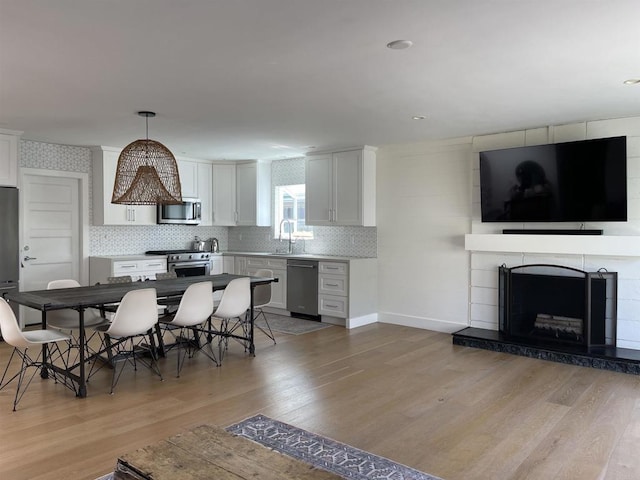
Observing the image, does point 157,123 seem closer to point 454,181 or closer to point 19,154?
point 19,154

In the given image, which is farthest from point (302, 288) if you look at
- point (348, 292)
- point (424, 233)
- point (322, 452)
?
point (322, 452)

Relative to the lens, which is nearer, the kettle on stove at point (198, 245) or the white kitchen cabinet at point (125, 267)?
the white kitchen cabinet at point (125, 267)

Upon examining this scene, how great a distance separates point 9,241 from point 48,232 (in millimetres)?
888

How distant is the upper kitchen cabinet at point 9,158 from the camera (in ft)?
18.5

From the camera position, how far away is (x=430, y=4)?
245 cm

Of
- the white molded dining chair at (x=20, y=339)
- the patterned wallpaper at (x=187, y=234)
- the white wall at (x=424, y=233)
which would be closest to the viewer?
the white molded dining chair at (x=20, y=339)

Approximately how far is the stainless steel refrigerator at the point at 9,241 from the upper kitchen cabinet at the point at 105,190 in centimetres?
117

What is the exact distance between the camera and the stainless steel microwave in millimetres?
7398

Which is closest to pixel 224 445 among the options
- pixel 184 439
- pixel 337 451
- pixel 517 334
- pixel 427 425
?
pixel 184 439

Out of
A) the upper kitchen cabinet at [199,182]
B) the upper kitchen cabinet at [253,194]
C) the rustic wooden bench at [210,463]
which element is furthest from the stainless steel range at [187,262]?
the rustic wooden bench at [210,463]

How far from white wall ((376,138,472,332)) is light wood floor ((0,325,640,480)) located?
4.03ft

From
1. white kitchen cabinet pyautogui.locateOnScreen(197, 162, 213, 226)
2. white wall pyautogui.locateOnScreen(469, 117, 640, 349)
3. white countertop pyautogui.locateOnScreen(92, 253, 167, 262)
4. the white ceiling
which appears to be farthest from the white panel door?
white wall pyautogui.locateOnScreen(469, 117, 640, 349)

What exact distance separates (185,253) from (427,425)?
513 centimetres

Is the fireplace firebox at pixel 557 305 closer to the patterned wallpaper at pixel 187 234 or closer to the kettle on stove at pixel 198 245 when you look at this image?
the patterned wallpaper at pixel 187 234
